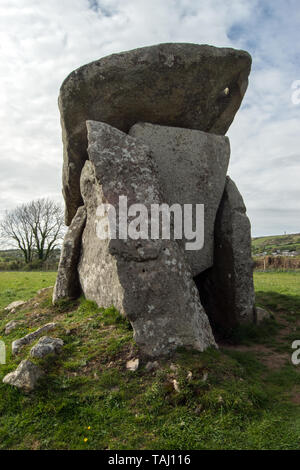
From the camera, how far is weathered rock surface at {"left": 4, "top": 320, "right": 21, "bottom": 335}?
818cm

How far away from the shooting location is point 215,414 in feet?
15.5

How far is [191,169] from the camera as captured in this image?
29.3 feet

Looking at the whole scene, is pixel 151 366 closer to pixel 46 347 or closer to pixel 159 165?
pixel 46 347

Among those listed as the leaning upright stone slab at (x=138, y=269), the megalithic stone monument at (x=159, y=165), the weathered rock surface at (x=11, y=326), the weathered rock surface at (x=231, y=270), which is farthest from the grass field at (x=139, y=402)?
the weathered rock surface at (x=231, y=270)

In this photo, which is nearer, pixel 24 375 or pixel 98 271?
pixel 24 375

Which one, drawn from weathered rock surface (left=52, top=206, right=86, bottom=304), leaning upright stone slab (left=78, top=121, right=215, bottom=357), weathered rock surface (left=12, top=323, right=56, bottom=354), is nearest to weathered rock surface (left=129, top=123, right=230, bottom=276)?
leaning upright stone slab (left=78, top=121, right=215, bottom=357)

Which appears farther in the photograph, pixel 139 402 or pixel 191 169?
pixel 191 169

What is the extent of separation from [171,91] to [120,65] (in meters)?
1.41

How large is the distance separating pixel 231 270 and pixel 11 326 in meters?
5.58

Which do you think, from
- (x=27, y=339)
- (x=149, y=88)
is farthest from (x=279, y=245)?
(x=27, y=339)

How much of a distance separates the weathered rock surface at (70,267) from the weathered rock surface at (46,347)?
9.14 ft

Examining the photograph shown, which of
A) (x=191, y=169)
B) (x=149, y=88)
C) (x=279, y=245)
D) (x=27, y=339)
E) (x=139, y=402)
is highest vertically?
(x=149, y=88)
